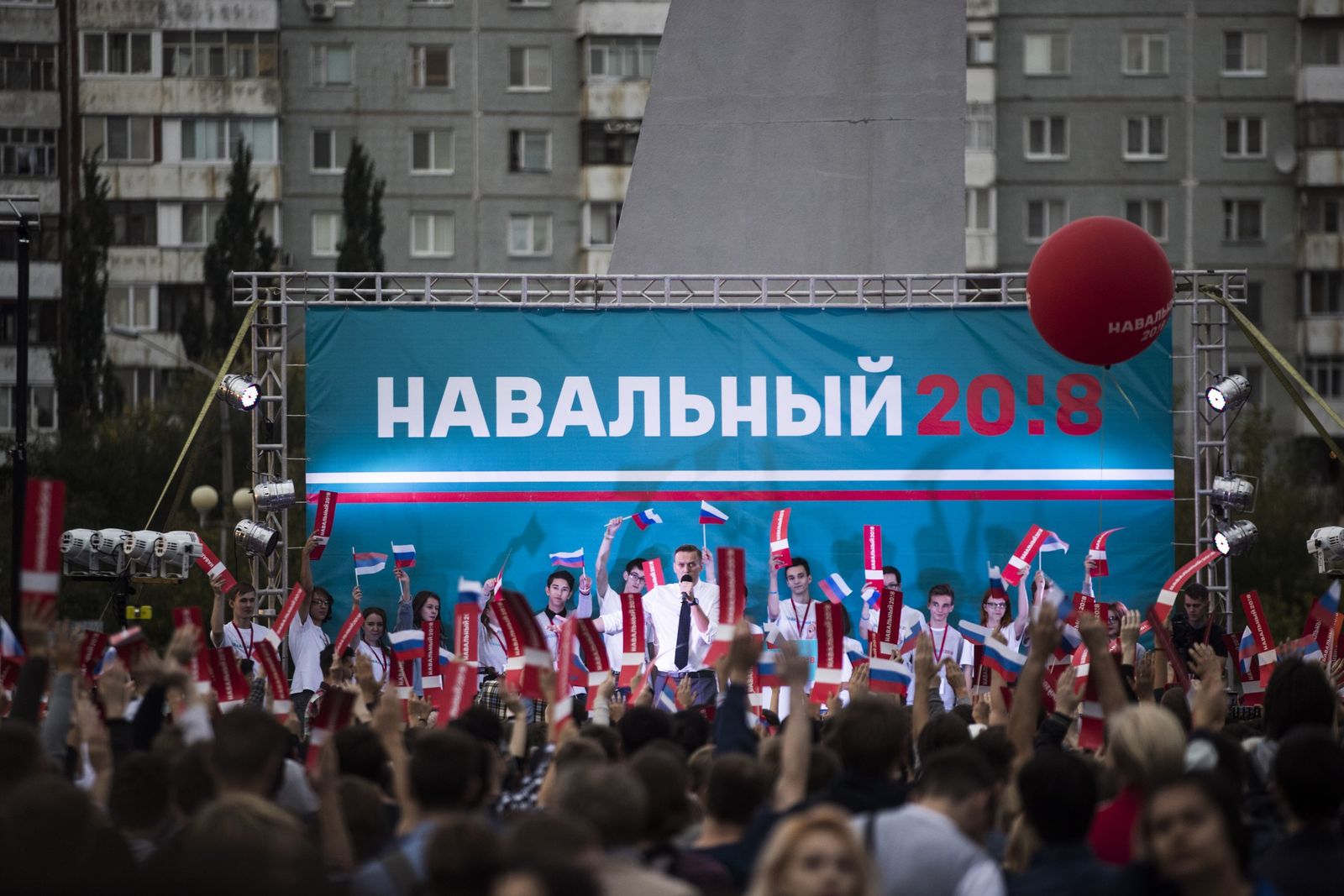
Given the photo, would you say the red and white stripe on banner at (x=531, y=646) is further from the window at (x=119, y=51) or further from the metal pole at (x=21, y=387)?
the window at (x=119, y=51)

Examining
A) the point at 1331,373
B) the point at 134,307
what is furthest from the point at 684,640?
the point at 1331,373

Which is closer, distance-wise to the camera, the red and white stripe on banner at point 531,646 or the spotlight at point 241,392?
the red and white stripe on banner at point 531,646

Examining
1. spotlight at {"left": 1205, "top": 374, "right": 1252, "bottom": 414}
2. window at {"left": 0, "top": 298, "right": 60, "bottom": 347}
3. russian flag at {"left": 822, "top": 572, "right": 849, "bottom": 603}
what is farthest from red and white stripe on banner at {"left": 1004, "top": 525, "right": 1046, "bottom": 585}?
window at {"left": 0, "top": 298, "right": 60, "bottom": 347}

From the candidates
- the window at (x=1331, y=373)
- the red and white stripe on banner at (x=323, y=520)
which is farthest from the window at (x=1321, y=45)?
the red and white stripe on banner at (x=323, y=520)

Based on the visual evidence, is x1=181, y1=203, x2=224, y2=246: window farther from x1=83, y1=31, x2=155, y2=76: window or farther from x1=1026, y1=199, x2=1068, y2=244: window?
x1=1026, y1=199, x2=1068, y2=244: window

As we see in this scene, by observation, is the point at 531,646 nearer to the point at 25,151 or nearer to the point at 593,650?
the point at 593,650

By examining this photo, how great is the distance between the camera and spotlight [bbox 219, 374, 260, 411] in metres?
14.0

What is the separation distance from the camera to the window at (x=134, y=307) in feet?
144

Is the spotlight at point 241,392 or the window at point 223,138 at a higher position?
the window at point 223,138

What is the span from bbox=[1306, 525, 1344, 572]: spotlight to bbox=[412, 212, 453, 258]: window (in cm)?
3185

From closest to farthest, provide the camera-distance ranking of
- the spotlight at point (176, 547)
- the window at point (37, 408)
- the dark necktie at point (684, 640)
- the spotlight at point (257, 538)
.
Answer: the dark necktie at point (684, 640) → the spotlight at point (257, 538) → the spotlight at point (176, 547) → the window at point (37, 408)

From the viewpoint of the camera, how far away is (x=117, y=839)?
181 inches

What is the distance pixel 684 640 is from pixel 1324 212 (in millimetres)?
34835

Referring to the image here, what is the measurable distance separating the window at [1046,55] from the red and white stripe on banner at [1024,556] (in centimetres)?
3191
